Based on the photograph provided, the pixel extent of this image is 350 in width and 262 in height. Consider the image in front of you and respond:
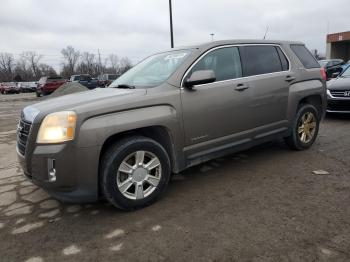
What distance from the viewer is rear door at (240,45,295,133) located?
467cm

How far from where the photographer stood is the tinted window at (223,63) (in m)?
4.26

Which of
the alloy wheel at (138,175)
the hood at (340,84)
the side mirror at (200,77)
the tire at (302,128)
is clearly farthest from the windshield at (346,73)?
the alloy wheel at (138,175)

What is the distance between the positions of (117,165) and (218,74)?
1.83 m

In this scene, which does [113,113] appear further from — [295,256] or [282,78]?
[282,78]

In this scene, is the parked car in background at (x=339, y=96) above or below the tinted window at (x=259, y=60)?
below

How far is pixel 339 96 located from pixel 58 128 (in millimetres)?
7131

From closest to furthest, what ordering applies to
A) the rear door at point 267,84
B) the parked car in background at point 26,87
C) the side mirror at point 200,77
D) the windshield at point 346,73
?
the side mirror at point 200,77
the rear door at point 267,84
the windshield at point 346,73
the parked car in background at point 26,87

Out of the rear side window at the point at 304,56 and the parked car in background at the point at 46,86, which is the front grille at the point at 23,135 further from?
the parked car in background at the point at 46,86

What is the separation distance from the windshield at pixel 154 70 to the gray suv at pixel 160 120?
21 millimetres

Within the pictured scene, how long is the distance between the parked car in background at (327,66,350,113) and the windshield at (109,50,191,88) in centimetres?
527

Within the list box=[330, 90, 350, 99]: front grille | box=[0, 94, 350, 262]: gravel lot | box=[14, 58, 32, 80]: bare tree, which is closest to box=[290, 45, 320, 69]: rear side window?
box=[0, 94, 350, 262]: gravel lot

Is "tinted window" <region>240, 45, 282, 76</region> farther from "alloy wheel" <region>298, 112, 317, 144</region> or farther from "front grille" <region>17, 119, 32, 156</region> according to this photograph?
"front grille" <region>17, 119, 32, 156</region>

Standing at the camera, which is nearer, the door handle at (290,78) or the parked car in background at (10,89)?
the door handle at (290,78)

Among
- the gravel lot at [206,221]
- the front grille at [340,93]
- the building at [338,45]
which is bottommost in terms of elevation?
the gravel lot at [206,221]
